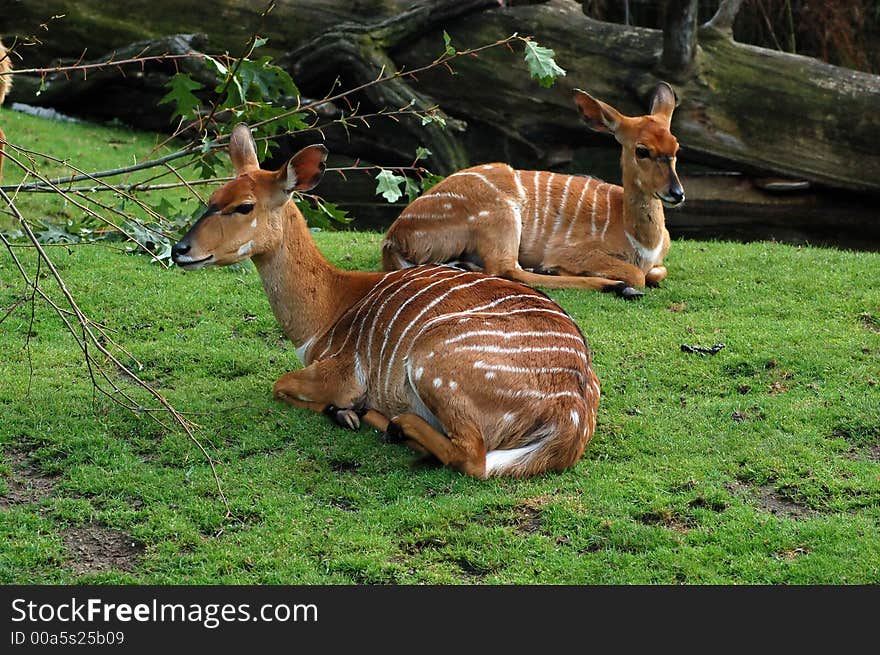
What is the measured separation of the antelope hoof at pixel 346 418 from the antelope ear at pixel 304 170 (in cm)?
95

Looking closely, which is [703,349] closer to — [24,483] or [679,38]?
[24,483]

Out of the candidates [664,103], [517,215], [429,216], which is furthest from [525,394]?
[664,103]

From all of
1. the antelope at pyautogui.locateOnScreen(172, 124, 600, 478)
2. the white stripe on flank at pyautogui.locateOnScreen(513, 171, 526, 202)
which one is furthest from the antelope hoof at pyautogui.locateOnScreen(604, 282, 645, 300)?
the antelope at pyautogui.locateOnScreen(172, 124, 600, 478)

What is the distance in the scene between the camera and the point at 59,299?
6449 mm

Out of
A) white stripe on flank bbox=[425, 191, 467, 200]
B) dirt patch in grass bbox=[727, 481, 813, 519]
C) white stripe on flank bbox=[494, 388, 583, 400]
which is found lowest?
white stripe on flank bbox=[425, 191, 467, 200]

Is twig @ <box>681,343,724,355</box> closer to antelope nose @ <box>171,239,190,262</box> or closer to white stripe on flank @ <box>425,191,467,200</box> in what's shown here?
white stripe on flank @ <box>425,191,467,200</box>

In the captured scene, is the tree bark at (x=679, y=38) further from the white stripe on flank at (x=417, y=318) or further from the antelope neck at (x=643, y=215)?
the white stripe on flank at (x=417, y=318)

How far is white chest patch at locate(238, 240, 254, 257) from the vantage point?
494cm

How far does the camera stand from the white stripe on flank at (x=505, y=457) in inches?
174

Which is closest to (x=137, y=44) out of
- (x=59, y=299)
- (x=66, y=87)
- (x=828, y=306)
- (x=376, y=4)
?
(x=66, y=87)

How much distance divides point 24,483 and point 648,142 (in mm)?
4030

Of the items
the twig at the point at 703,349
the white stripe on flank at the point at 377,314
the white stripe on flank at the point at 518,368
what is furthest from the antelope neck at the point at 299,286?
the twig at the point at 703,349

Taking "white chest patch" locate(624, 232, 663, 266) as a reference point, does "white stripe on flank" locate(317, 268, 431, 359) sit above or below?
above

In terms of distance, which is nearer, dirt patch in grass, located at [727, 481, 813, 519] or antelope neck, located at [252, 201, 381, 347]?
dirt patch in grass, located at [727, 481, 813, 519]
